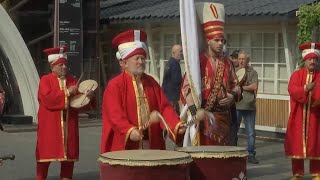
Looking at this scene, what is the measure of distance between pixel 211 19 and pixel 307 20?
17.9 ft

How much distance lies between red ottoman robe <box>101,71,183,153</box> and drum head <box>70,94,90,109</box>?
2162 millimetres

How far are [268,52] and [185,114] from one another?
740cm

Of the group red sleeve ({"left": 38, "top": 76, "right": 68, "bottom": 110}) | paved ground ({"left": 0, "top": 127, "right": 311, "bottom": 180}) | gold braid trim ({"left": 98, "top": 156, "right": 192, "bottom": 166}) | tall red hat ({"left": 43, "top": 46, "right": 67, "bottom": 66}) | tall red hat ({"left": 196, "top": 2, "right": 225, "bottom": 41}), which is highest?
tall red hat ({"left": 196, "top": 2, "right": 225, "bottom": 41})

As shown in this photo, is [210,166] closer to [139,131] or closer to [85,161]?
[139,131]

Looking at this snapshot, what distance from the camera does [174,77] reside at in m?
12.4

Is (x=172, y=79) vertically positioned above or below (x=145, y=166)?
above

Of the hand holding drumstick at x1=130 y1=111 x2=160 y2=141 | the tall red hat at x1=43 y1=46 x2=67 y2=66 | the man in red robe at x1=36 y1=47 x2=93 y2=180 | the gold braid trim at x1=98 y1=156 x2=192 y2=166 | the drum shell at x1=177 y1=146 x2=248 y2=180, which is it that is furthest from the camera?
the tall red hat at x1=43 y1=46 x2=67 y2=66

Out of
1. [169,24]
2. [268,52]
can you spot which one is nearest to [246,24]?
[268,52]

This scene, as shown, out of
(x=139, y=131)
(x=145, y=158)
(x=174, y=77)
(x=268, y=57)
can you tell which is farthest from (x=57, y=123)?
(x=268, y=57)

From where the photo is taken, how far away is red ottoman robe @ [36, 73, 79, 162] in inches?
348

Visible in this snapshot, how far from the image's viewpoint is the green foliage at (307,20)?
12023mm

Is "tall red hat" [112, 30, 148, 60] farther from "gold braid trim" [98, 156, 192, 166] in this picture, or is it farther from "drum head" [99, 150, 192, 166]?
"gold braid trim" [98, 156, 192, 166]

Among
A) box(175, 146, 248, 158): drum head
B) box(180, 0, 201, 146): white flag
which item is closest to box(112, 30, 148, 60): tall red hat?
box(180, 0, 201, 146): white flag

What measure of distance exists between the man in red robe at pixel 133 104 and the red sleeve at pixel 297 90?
9.47 feet
